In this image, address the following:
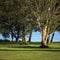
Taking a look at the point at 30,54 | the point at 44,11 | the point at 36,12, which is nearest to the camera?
the point at 30,54

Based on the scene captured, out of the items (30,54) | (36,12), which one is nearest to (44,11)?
(36,12)

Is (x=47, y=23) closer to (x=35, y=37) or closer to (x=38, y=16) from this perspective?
(x=38, y=16)

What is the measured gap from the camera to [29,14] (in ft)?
126

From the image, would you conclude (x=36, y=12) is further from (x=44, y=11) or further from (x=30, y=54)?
(x=30, y=54)

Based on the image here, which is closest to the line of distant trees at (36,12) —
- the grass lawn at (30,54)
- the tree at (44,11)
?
the tree at (44,11)

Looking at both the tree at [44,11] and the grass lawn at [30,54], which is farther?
the tree at [44,11]

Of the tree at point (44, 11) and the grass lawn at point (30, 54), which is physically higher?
the tree at point (44, 11)

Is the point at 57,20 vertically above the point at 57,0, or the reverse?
the point at 57,0

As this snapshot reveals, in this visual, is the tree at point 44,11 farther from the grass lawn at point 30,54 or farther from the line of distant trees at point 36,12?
the grass lawn at point 30,54

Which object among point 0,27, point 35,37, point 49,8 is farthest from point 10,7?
point 35,37

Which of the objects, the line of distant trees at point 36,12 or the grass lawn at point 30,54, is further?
the line of distant trees at point 36,12

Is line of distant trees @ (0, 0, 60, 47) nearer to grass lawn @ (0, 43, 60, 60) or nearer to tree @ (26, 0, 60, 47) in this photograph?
tree @ (26, 0, 60, 47)

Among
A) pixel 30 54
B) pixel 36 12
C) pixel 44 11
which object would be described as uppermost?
pixel 44 11

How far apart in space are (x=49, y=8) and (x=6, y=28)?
67.8 ft
